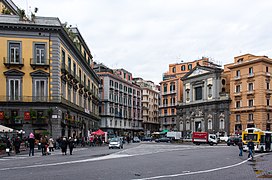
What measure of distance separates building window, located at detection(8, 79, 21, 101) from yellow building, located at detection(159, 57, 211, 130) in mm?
66939

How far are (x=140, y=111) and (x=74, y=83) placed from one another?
68552mm

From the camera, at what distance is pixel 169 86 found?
368 feet

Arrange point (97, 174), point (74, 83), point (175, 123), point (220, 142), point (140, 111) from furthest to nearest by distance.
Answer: point (140, 111) < point (175, 123) < point (220, 142) < point (74, 83) < point (97, 174)

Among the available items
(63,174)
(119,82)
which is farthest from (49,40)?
(119,82)

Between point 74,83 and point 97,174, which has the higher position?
point 74,83

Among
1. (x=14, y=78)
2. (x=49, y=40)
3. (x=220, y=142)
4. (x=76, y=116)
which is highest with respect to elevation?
(x=49, y=40)

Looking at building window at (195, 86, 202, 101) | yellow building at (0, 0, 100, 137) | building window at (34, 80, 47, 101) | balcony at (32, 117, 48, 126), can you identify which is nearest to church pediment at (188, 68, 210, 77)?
building window at (195, 86, 202, 101)

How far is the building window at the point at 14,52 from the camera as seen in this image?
45.7 metres

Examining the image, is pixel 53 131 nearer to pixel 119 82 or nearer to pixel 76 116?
pixel 76 116

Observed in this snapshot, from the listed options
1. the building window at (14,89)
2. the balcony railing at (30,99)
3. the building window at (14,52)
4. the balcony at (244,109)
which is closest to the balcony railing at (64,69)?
the balcony railing at (30,99)

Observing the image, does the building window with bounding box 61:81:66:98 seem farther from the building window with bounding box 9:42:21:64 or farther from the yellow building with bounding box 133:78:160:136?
the yellow building with bounding box 133:78:160:136

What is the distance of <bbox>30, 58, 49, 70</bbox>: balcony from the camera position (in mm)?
45719

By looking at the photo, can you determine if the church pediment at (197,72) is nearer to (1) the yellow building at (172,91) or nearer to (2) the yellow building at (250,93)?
(2) the yellow building at (250,93)

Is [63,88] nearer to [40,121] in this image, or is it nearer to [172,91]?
[40,121]
